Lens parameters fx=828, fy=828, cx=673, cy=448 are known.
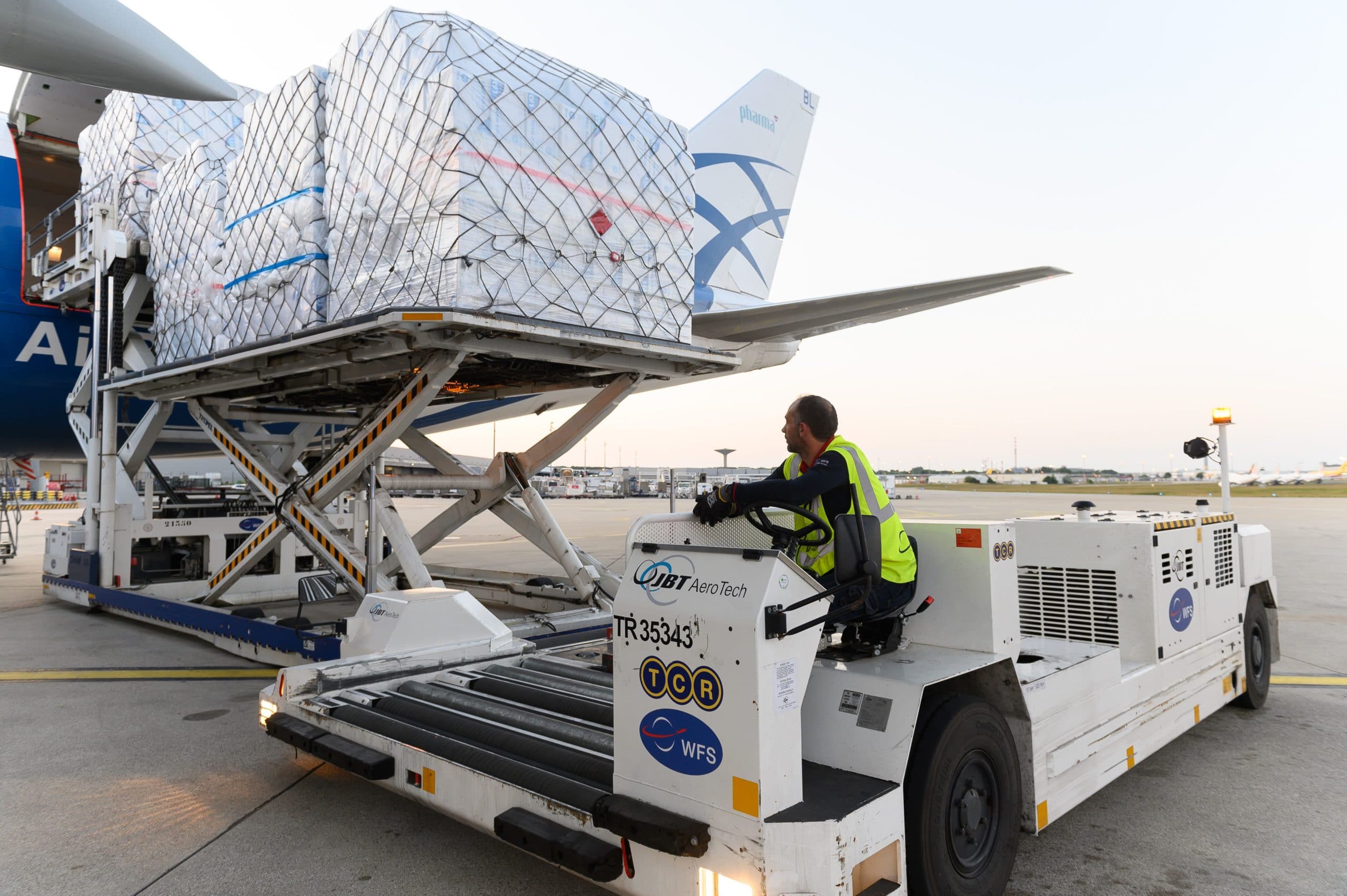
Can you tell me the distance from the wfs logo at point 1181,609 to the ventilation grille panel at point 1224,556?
1.92ft

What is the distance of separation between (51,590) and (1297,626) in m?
14.3

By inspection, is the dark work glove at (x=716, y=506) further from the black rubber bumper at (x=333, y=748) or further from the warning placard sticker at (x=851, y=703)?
the black rubber bumper at (x=333, y=748)

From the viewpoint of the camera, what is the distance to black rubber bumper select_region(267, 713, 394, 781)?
337cm

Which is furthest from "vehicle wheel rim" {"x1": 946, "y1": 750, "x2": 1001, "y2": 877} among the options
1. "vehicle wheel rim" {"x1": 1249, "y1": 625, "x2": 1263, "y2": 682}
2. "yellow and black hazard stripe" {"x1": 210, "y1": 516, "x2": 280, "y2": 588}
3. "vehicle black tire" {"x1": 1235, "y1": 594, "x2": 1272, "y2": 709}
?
"yellow and black hazard stripe" {"x1": 210, "y1": 516, "x2": 280, "y2": 588}

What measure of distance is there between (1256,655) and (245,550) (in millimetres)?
8366

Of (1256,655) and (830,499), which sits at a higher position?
(830,499)

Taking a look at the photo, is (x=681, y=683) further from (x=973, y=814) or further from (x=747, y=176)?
(x=747, y=176)

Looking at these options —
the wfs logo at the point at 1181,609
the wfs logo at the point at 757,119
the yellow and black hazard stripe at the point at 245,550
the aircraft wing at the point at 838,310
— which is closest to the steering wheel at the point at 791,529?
the wfs logo at the point at 1181,609

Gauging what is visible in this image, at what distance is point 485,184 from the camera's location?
5203 millimetres

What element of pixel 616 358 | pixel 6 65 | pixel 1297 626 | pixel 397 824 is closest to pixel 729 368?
pixel 616 358

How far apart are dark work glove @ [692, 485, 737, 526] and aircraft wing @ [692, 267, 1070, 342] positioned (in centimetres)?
542

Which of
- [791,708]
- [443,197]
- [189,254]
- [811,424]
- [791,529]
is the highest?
[189,254]

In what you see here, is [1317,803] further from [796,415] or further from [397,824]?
[397,824]

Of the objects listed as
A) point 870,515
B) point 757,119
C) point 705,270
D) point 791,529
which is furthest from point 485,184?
point 757,119
